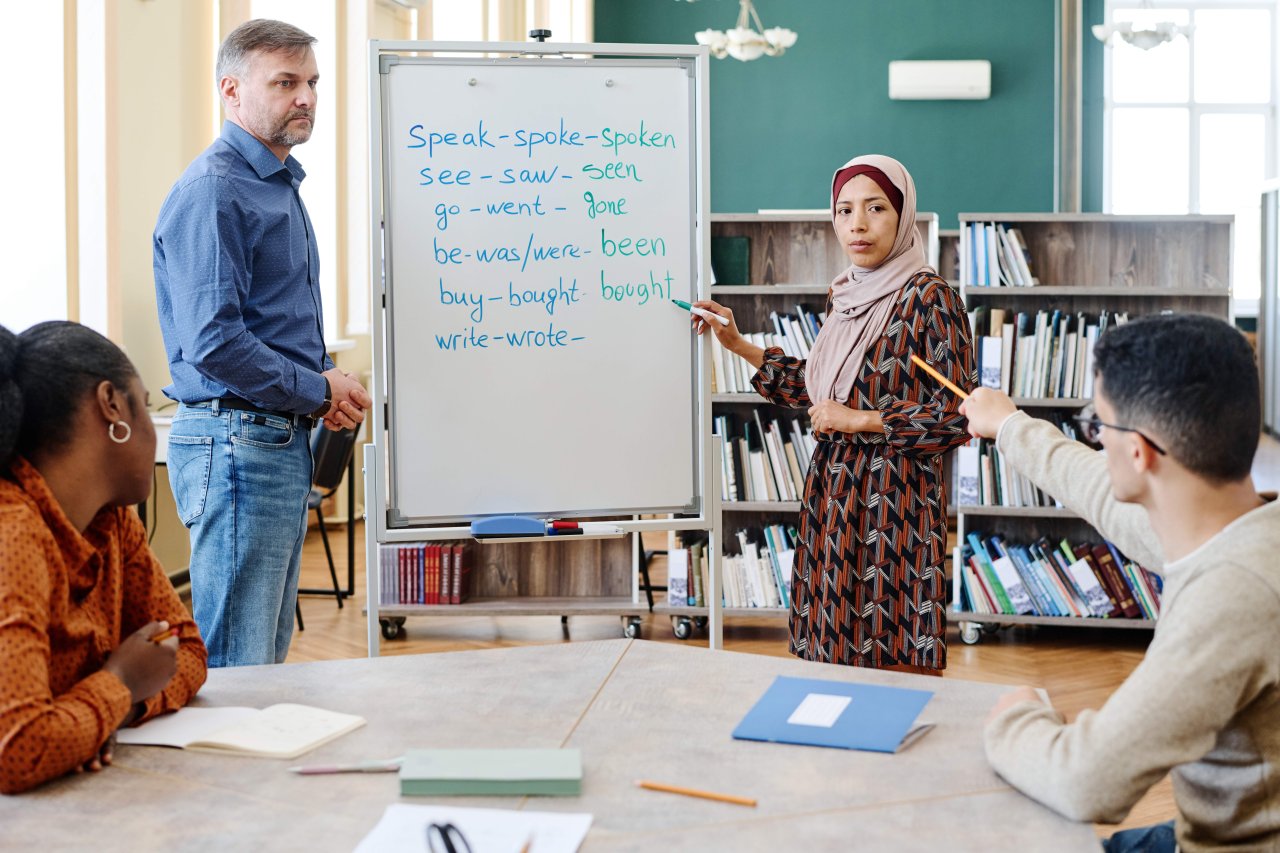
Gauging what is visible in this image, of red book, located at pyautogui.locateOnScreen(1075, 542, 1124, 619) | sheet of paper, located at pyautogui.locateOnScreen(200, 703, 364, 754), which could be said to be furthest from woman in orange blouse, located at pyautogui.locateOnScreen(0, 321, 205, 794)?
red book, located at pyautogui.locateOnScreen(1075, 542, 1124, 619)

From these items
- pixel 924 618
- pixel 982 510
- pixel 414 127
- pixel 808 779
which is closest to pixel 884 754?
pixel 808 779

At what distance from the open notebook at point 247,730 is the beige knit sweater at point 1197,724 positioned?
30.1 inches

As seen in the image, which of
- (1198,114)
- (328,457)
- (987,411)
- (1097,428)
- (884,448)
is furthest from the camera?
(1198,114)

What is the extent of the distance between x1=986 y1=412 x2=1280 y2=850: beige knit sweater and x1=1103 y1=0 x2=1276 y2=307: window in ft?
39.2

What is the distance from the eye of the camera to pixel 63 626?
145cm

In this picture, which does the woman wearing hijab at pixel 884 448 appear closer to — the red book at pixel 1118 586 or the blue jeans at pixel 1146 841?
the blue jeans at pixel 1146 841

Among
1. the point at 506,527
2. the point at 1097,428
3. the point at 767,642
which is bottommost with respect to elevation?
the point at 767,642

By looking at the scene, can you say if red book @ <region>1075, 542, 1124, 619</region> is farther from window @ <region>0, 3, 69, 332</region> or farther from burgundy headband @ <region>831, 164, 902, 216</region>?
window @ <region>0, 3, 69, 332</region>

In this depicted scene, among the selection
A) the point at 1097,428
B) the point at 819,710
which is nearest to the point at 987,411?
the point at 1097,428

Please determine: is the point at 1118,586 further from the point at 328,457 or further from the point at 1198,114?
the point at 1198,114

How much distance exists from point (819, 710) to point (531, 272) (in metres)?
1.49

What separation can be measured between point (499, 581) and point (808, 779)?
343 centimetres

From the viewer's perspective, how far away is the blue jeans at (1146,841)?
147 cm

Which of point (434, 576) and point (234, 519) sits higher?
point (234, 519)
